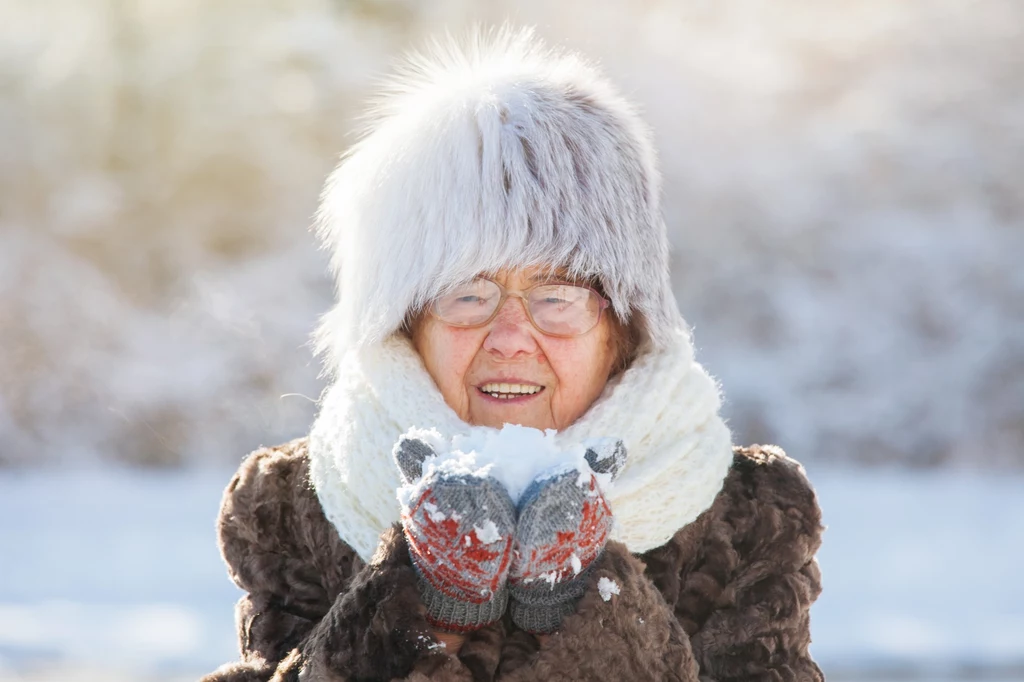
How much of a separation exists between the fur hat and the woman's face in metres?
0.05

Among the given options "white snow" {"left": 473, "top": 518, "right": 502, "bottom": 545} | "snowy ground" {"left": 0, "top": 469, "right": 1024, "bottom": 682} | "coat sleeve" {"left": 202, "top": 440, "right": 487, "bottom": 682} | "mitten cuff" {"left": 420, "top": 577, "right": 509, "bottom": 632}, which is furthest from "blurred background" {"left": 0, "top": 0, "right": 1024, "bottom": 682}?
"white snow" {"left": 473, "top": 518, "right": 502, "bottom": 545}

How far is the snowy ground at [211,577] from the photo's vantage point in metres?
3.30

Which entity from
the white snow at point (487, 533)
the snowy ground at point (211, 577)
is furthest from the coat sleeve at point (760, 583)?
the snowy ground at point (211, 577)

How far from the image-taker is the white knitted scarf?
1.31m

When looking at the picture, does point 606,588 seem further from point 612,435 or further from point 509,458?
point 612,435

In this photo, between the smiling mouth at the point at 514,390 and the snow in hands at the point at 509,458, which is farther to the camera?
the smiling mouth at the point at 514,390

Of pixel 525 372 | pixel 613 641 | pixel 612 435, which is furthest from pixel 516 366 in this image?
pixel 613 641

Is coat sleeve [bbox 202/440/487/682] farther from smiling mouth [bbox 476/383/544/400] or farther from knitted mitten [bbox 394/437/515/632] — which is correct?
smiling mouth [bbox 476/383/544/400]

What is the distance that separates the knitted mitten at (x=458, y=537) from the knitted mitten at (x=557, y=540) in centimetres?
2

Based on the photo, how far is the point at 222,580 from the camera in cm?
409

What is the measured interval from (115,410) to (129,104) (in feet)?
6.46

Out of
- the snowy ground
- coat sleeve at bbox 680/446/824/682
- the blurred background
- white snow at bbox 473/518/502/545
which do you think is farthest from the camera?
the blurred background

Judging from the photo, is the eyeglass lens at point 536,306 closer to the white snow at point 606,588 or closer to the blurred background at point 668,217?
the white snow at point 606,588

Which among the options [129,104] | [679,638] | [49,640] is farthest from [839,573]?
[129,104]
